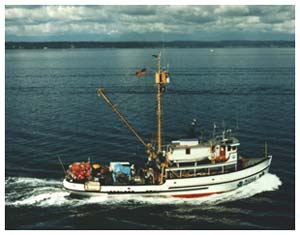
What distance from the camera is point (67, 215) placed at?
39.2 m

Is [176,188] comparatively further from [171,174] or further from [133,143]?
[133,143]

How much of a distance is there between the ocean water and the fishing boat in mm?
1046

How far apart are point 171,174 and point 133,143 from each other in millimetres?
17139

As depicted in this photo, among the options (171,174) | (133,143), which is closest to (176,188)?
(171,174)

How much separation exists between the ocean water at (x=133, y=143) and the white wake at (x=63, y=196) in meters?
0.11

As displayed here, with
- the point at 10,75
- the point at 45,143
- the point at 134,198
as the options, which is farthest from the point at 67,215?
the point at 10,75

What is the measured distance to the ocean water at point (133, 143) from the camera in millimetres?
38469

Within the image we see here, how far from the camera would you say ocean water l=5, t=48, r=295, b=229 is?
3847 centimetres

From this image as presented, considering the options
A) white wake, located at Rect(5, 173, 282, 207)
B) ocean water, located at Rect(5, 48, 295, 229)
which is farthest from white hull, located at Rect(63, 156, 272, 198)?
ocean water, located at Rect(5, 48, 295, 229)

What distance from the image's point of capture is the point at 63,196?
42969 mm

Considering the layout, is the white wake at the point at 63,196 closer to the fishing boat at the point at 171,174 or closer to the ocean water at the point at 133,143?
the ocean water at the point at 133,143

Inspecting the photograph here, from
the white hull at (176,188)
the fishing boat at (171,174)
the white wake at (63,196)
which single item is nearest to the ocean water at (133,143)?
the white wake at (63,196)

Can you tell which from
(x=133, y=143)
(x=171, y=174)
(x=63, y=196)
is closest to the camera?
(x=171, y=174)

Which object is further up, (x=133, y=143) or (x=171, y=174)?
(x=171, y=174)
